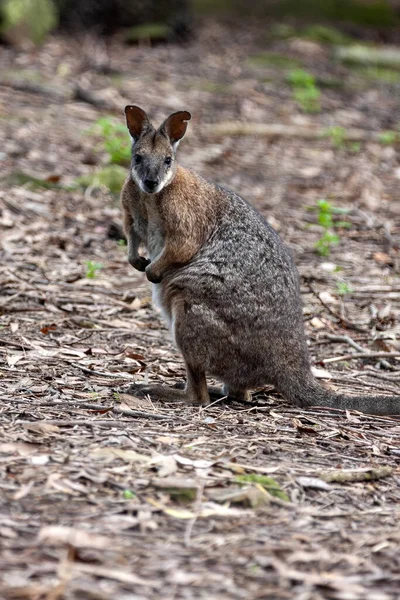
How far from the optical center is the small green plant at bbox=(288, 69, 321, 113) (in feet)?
43.3

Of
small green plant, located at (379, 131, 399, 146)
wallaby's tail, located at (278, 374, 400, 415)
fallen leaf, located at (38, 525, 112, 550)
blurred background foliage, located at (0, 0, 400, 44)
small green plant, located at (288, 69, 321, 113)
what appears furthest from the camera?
blurred background foliage, located at (0, 0, 400, 44)

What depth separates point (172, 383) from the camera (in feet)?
17.6

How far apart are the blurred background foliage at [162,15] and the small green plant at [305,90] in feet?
7.93

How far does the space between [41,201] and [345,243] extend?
288 cm

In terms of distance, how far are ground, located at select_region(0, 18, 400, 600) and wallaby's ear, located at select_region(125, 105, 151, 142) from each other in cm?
135

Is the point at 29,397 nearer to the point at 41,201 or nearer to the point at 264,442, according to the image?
the point at 264,442

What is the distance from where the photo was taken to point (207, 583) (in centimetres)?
290

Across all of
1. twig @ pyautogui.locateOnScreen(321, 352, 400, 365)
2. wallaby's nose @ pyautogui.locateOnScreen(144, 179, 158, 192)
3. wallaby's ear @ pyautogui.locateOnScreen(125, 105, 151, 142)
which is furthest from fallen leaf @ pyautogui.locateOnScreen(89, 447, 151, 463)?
twig @ pyautogui.locateOnScreen(321, 352, 400, 365)

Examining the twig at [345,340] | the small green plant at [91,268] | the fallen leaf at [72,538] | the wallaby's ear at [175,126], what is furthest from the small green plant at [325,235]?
the fallen leaf at [72,538]

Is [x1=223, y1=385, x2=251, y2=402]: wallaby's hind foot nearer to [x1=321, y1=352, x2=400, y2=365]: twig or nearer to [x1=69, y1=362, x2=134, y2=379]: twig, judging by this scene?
[x1=69, y1=362, x2=134, y2=379]: twig

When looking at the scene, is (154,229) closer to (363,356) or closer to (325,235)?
(363,356)

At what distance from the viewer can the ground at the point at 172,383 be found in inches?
119

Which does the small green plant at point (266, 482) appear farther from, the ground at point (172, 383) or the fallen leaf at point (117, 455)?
the fallen leaf at point (117, 455)

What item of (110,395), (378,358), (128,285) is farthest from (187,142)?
(110,395)
